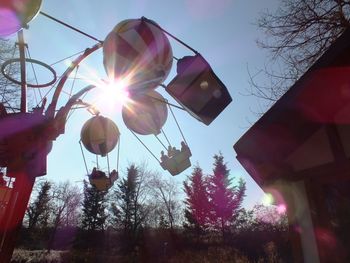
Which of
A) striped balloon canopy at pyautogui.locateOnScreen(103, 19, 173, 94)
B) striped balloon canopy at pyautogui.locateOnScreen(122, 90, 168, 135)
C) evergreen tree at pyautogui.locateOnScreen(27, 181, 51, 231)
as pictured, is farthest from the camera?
evergreen tree at pyautogui.locateOnScreen(27, 181, 51, 231)

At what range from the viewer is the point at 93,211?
1358 inches

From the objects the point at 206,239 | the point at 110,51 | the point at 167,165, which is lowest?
the point at 167,165

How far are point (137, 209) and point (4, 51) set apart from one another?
25.1m

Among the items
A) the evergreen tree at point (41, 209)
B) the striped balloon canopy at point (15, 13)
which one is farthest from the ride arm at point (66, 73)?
the evergreen tree at point (41, 209)

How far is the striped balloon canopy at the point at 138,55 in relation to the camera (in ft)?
7.07

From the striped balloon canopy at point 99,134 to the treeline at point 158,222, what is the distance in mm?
18557

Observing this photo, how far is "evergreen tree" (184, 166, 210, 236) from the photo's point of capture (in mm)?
29500

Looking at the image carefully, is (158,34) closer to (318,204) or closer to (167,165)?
(167,165)

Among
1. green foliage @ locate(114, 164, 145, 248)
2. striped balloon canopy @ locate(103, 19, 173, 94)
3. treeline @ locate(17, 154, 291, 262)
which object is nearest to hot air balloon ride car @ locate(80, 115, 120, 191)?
striped balloon canopy @ locate(103, 19, 173, 94)

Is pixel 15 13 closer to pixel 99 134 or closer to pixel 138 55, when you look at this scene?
pixel 138 55

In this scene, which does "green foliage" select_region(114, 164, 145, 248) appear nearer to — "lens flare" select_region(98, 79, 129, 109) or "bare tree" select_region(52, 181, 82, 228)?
"bare tree" select_region(52, 181, 82, 228)

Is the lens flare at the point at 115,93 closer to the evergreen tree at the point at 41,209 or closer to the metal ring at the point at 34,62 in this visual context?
the metal ring at the point at 34,62

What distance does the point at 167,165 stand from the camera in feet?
10.1

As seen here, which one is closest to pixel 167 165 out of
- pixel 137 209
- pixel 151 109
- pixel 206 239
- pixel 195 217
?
pixel 151 109
